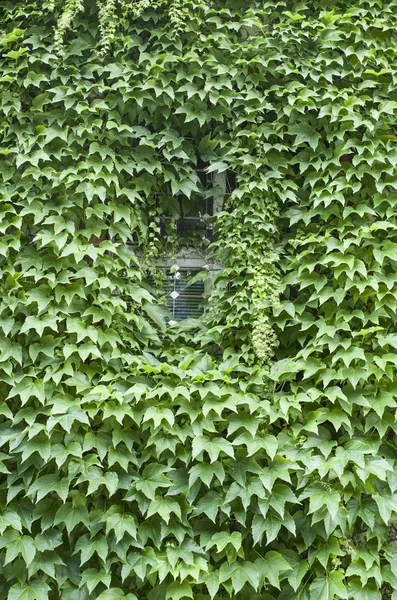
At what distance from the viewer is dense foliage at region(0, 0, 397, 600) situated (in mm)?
3125

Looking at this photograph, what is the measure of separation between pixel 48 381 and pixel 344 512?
1.70m

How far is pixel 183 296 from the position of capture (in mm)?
4125

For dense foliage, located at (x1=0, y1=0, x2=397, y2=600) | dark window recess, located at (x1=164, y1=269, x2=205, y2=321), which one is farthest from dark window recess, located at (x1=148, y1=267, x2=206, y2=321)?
dense foliage, located at (x1=0, y1=0, x2=397, y2=600)

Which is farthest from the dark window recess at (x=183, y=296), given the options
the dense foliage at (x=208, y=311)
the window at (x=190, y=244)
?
the dense foliage at (x=208, y=311)

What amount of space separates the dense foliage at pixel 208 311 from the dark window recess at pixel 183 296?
0.19 meters

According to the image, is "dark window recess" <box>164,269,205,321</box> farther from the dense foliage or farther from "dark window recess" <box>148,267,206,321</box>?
the dense foliage

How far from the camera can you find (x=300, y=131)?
3844 millimetres

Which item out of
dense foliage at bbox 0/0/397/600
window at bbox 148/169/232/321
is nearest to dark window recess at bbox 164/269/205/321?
window at bbox 148/169/232/321

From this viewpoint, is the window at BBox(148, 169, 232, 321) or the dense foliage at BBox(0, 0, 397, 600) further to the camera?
the window at BBox(148, 169, 232, 321)

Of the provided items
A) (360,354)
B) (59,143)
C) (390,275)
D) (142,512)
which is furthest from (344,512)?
(59,143)

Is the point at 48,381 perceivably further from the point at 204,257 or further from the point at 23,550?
the point at 204,257

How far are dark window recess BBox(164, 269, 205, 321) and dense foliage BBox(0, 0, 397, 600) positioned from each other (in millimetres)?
189

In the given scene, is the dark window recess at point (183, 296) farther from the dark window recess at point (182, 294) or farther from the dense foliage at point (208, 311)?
the dense foliage at point (208, 311)

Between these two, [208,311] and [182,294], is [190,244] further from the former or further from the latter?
[208,311]
